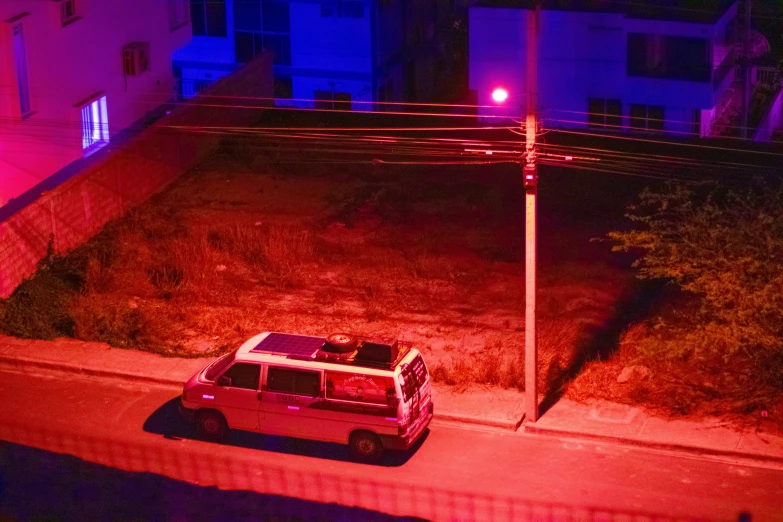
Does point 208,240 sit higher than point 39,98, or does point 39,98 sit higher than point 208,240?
point 39,98

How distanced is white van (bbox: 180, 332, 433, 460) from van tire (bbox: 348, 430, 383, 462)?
0.6 inches

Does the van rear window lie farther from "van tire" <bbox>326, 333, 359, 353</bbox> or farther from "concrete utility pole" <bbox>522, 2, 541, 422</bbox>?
"concrete utility pole" <bbox>522, 2, 541, 422</bbox>

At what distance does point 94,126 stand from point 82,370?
12.1 m

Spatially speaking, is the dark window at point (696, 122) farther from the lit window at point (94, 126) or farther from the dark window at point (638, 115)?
the lit window at point (94, 126)

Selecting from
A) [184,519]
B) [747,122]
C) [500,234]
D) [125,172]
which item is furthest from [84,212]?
[747,122]

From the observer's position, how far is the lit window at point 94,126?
29953mm

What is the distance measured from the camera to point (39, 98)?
89.9 feet

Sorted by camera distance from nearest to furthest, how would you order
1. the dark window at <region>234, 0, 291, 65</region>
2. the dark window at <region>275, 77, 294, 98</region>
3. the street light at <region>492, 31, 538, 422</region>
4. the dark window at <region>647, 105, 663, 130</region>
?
the street light at <region>492, 31, 538, 422</region>, the dark window at <region>647, 105, 663, 130</region>, the dark window at <region>234, 0, 291, 65</region>, the dark window at <region>275, 77, 294, 98</region>

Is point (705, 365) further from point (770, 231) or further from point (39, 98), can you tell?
point (39, 98)

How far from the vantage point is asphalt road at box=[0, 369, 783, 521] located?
15.1m

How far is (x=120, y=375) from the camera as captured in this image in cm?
1975

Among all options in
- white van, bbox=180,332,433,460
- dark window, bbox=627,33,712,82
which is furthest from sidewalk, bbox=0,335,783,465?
dark window, bbox=627,33,712,82

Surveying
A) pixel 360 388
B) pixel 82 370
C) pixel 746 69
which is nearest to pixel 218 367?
pixel 360 388

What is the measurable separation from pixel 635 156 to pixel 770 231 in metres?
13.2
